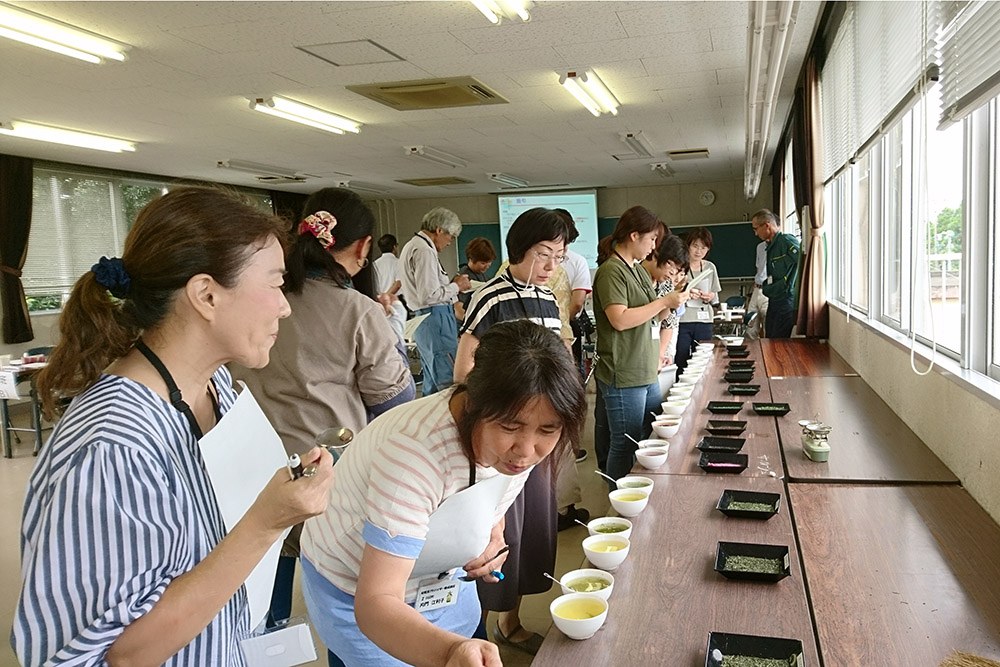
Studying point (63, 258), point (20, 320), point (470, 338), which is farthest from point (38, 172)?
point (470, 338)

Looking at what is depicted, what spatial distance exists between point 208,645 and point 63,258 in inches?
333

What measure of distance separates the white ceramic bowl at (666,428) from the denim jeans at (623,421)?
488 mm

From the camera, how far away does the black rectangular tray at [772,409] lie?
2.81 metres

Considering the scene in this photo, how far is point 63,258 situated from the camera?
7.94 m

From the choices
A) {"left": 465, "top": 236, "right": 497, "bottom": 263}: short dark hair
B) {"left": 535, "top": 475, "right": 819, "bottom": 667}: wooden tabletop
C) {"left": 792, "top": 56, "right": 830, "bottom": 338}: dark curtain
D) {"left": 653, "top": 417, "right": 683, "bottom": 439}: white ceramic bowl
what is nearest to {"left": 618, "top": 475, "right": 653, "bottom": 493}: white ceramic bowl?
{"left": 535, "top": 475, "right": 819, "bottom": 667}: wooden tabletop

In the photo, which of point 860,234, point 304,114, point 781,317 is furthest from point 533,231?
point 781,317

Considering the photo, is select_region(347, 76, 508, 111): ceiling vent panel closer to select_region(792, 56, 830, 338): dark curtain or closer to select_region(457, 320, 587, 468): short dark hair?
select_region(792, 56, 830, 338): dark curtain

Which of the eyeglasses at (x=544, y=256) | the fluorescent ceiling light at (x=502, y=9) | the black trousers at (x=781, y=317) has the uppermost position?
the fluorescent ceiling light at (x=502, y=9)

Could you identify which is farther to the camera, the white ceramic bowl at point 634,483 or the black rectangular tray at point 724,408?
the black rectangular tray at point 724,408

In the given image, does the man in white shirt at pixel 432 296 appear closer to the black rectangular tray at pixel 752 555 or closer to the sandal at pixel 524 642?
the sandal at pixel 524 642

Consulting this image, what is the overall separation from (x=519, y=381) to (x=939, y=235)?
2.32 m

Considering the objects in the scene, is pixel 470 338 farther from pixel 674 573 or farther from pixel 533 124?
pixel 533 124

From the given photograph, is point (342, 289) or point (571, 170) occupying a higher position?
point (571, 170)

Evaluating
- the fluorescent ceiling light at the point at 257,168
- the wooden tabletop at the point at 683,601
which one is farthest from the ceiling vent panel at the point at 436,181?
the wooden tabletop at the point at 683,601
